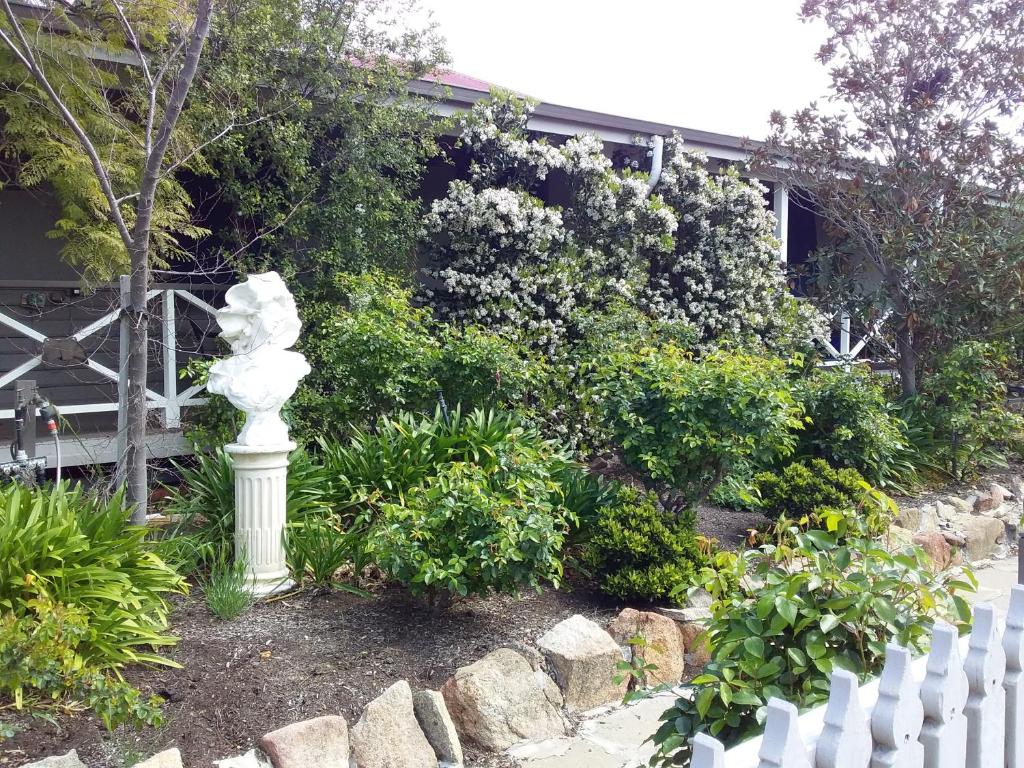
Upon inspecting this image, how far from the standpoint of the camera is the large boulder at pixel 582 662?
12.8 feet

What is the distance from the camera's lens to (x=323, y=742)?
3.14 m

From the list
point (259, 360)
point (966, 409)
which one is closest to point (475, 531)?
point (259, 360)

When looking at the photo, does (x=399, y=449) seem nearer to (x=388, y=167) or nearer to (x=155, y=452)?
(x=155, y=452)

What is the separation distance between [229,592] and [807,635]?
2.92 metres

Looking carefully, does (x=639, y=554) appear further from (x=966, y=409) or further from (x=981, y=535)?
(x=966, y=409)

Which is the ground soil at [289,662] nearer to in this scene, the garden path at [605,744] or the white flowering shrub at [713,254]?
the garden path at [605,744]

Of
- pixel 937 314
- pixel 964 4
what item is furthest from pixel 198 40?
pixel 964 4

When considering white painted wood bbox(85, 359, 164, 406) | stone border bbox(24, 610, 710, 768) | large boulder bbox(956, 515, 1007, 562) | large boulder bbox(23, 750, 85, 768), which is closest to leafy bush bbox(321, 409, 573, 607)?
stone border bbox(24, 610, 710, 768)

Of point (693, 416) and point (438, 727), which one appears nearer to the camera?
point (438, 727)

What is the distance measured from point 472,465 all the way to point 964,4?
7732 mm

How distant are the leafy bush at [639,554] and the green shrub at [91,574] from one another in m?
2.25

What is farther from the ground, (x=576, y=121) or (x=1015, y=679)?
(x=576, y=121)

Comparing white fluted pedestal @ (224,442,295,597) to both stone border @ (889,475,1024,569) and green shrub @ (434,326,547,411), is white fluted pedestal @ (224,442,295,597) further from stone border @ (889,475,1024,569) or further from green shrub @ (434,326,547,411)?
stone border @ (889,475,1024,569)

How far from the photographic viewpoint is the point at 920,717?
1.84 meters
